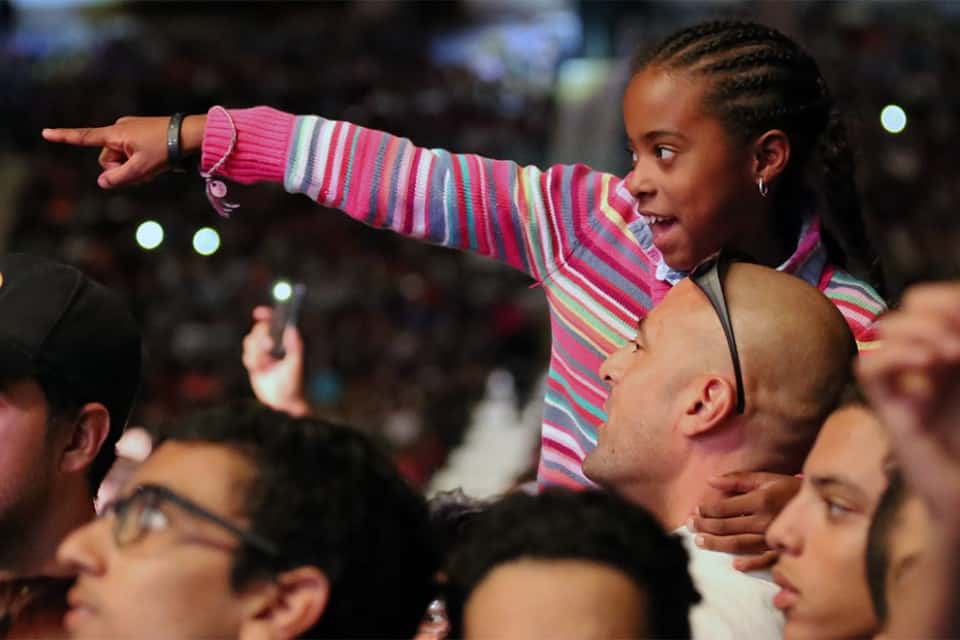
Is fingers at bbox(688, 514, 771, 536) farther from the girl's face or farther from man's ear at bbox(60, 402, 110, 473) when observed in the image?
man's ear at bbox(60, 402, 110, 473)

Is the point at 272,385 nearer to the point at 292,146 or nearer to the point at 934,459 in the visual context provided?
the point at 292,146

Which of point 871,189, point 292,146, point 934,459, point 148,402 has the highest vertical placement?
point 292,146

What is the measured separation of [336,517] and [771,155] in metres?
0.97

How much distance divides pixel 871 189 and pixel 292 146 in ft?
22.3

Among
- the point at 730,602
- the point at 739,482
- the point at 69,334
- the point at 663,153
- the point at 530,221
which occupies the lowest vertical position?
the point at 730,602

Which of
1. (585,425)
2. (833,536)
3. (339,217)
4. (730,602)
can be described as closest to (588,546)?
(833,536)

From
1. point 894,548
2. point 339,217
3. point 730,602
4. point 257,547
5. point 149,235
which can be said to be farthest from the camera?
point 339,217

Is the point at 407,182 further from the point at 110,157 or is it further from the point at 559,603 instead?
the point at 559,603

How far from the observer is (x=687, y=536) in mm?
1723

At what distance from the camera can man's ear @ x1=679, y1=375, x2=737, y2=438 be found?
5.74 ft

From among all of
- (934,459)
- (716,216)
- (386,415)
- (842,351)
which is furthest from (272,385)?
(386,415)

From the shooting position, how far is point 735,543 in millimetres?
1712

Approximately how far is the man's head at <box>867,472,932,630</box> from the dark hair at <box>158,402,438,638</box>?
17.2 inches

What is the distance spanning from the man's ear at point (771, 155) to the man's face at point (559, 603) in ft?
2.99
